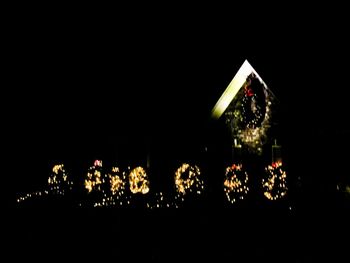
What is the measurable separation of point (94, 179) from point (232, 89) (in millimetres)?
5095

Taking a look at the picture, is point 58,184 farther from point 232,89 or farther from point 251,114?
point 251,114

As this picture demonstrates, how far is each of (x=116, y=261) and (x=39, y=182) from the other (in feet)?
30.6

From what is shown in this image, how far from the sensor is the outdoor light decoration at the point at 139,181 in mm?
9781

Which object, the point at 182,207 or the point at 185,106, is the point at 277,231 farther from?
the point at 185,106

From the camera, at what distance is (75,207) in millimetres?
10742

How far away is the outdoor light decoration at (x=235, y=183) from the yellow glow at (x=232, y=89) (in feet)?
4.93

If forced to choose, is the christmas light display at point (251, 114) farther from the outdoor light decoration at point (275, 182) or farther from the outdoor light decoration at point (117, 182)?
the outdoor light decoration at point (117, 182)

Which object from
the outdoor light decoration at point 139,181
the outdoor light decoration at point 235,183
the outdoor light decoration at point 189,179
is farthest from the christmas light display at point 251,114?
the outdoor light decoration at point 139,181

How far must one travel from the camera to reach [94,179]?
10469mm

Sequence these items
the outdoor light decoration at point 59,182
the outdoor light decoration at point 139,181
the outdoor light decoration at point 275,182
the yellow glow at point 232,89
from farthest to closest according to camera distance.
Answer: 1. the outdoor light decoration at point 59,182
2. the outdoor light decoration at point 139,181
3. the yellow glow at point 232,89
4. the outdoor light decoration at point 275,182

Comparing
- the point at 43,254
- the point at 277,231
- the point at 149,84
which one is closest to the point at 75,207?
the point at 43,254

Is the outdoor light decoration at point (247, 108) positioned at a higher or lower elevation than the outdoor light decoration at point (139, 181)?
higher

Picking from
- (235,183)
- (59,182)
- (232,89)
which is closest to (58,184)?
(59,182)

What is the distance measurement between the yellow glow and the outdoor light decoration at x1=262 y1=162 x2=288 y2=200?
1.96 m
